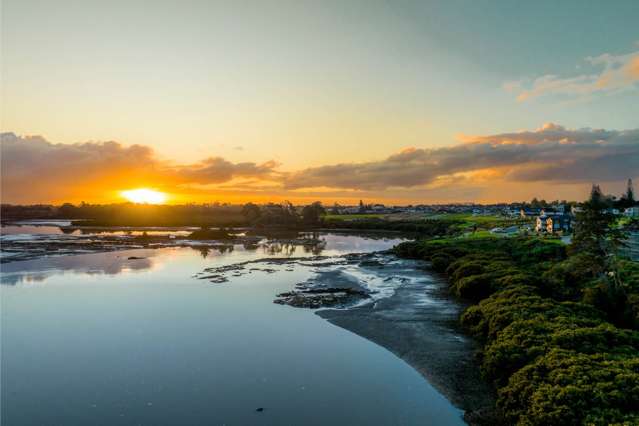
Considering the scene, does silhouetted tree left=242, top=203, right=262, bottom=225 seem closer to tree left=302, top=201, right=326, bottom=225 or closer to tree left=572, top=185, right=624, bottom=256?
tree left=302, top=201, right=326, bottom=225

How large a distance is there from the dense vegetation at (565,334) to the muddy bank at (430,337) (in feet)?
2.83

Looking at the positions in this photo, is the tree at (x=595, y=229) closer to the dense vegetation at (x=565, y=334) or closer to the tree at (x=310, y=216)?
the dense vegetation at (x=565, y=334)

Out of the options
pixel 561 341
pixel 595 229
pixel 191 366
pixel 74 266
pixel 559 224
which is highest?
pixel 595 229

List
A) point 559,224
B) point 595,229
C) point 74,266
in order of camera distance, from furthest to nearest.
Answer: point 559,224, point 74,266, point 595,229

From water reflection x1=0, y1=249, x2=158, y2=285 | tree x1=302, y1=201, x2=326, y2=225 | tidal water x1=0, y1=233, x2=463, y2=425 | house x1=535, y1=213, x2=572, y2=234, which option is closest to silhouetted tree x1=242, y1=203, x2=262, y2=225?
tree x1=302, y1=201, x2=326, y2=225

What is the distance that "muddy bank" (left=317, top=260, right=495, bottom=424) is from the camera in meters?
17.6

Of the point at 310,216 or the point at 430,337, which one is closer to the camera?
the point at 430,337

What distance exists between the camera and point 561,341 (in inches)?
721

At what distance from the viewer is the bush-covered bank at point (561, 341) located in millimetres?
13367

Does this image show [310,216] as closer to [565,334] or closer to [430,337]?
[430,337]

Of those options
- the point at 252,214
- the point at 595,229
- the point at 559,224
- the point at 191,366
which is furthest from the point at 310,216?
the point at 191,366

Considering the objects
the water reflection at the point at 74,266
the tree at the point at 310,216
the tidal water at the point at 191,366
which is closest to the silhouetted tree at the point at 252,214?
the tree at the point at 310,216

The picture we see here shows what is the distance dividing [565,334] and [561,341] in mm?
614

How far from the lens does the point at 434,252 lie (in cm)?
6056
